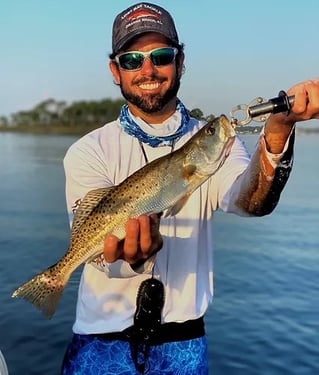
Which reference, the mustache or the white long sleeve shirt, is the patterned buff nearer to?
the white long sleeve shirt

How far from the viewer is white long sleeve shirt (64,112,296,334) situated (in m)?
3.89

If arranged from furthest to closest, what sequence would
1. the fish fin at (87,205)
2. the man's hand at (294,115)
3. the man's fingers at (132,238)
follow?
the fish fin at (87,205), the man's fingers at (132,238), the man's hand at (294,115)

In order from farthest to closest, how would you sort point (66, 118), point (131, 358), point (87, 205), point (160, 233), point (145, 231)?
point (66, 118)
point (131, 358)
point (160, 233)
point (87, 205)
point (145, 231)

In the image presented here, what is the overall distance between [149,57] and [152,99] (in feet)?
0.89

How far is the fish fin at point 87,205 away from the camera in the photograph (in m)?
3.59

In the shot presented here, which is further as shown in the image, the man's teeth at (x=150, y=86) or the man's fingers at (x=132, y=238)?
the man's teeth at (x=150, y=86)

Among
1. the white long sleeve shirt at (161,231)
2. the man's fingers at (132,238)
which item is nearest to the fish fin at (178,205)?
the man's fingers at (132,238)

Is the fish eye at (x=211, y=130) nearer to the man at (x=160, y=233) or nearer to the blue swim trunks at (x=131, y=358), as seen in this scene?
the man at (x=160, y=233)

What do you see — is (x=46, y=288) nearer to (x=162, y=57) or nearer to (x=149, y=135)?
(x=149, y=135)

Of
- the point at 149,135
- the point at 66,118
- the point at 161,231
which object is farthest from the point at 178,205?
the point at 66,118

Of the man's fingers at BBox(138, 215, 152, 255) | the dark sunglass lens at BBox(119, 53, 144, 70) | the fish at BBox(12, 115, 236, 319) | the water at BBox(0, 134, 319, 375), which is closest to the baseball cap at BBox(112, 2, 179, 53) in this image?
the dark sunglass lens at BBox(119, 53, 144, 70)

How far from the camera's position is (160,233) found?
12.4 feet

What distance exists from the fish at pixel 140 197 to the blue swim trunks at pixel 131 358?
1.59 ft

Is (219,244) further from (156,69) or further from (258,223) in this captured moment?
(156,69)
